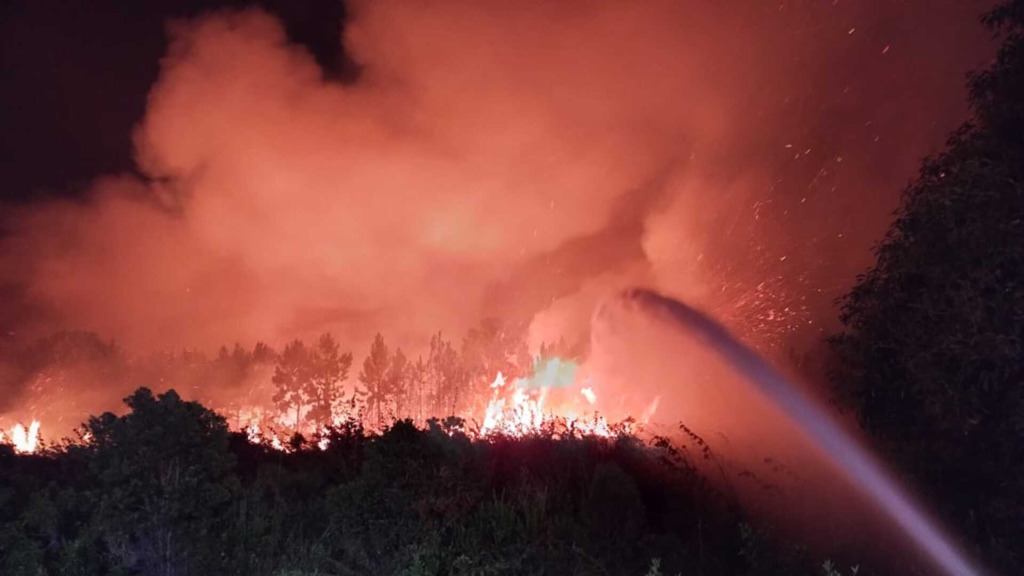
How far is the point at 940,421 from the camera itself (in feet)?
22.0

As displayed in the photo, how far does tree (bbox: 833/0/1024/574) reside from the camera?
6.12 m

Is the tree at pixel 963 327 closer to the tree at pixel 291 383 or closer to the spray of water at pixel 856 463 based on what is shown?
the spray of water at pixel 856 463

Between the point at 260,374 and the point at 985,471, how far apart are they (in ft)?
313

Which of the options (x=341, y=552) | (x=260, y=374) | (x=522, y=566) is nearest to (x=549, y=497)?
(x=522, y=566)

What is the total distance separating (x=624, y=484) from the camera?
26.3 feet

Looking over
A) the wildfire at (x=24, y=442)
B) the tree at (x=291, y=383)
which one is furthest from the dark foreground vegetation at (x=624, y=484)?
the tree at (x=291, y=383)

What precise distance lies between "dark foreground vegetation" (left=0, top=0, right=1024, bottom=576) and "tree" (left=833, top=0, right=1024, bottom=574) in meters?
0.02

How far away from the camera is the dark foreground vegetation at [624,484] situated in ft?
20.5

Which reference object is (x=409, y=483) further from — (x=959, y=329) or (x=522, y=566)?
(x=959, y=329)

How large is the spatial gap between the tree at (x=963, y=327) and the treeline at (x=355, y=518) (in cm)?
150

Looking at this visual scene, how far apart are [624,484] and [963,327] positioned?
3728 millimetres

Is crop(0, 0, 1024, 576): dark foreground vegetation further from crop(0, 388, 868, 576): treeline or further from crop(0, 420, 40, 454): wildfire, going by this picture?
crop(0, 420, 40, 454): wildfire

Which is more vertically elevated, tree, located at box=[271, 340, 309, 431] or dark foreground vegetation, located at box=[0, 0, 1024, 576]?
tree, located at box=[271, 340, 309, 431]

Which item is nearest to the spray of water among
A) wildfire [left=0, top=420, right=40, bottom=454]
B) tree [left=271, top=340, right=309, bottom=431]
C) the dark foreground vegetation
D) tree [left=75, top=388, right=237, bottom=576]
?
the dark foreground vegetation
